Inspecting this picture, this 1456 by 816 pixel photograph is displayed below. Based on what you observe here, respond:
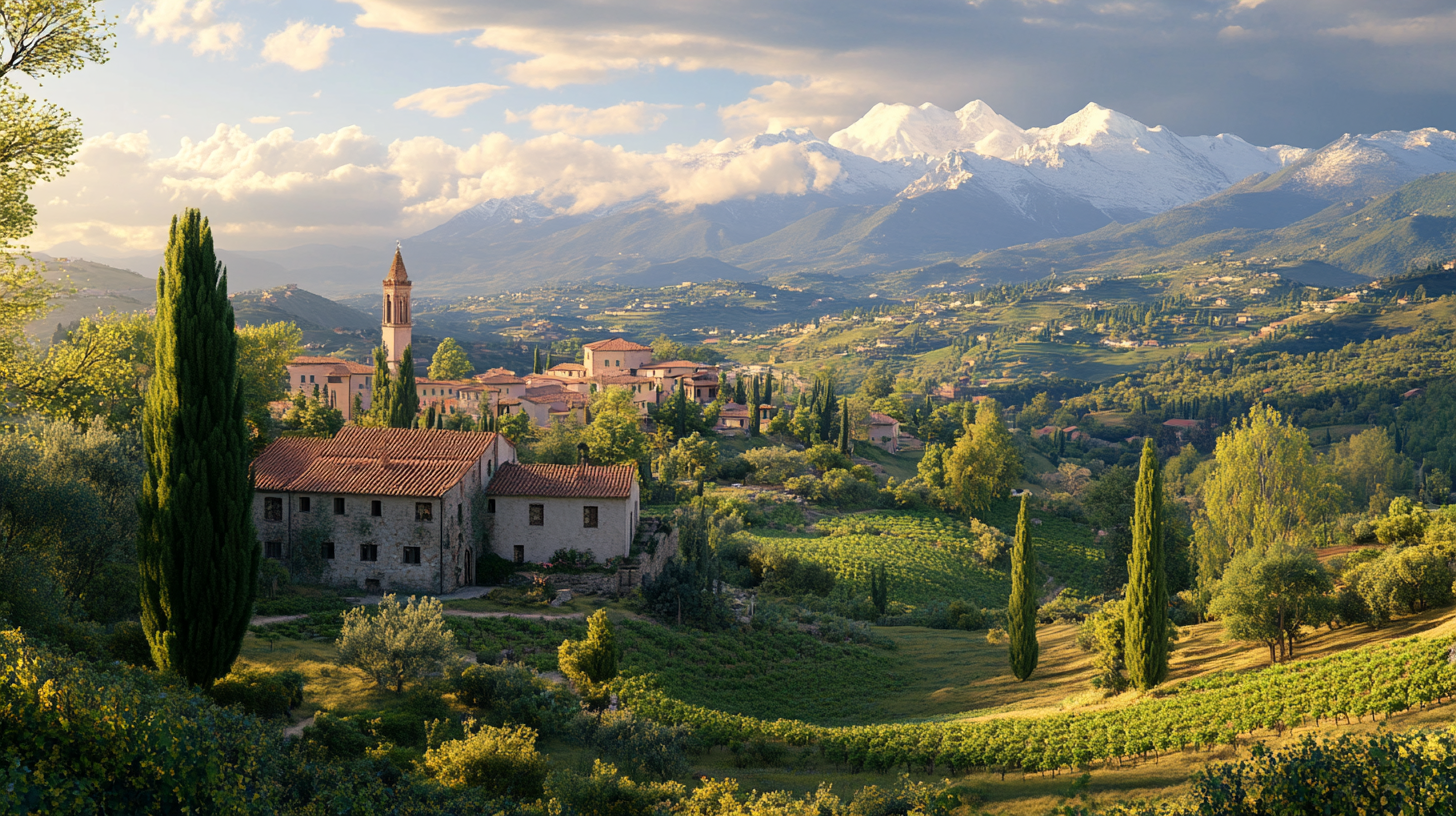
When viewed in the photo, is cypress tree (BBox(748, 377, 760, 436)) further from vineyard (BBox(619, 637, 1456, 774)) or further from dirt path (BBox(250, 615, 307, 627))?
vineyard (BBox(619, 637, 1456, 774))

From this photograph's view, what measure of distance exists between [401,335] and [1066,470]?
7371cm

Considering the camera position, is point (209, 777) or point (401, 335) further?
point (401, 335)

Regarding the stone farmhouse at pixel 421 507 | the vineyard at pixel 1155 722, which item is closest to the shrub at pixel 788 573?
the stone farmhouse at pixel 421 507

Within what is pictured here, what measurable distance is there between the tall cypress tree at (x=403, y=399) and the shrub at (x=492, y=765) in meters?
41.1

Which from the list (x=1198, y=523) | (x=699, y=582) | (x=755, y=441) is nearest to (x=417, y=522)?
(x=699, y=582)

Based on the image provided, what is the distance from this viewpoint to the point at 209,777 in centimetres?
988

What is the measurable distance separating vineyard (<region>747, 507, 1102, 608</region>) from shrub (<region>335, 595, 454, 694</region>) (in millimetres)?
29550

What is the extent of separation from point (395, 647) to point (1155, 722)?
18396 millimetres

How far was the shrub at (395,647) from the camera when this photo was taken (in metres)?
22.4

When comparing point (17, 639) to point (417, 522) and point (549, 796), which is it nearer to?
point (549, 796)

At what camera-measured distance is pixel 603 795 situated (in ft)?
47.6

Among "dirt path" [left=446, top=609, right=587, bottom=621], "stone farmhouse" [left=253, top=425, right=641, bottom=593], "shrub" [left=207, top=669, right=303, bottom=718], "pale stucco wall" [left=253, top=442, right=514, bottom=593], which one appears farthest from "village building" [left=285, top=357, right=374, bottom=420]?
"shrub" [left=207, top=669, right=303, bottom=718]

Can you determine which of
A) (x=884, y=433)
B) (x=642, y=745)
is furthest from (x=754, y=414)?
(x=642, y=745)

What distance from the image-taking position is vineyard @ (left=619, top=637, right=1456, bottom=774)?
17.7m
